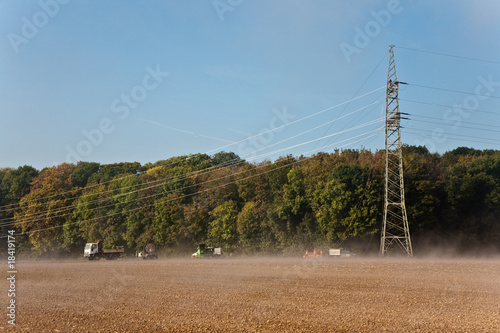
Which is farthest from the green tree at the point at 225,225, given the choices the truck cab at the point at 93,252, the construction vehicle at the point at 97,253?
the truck cab at the point at 93,252

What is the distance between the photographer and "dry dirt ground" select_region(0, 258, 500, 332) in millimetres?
14742

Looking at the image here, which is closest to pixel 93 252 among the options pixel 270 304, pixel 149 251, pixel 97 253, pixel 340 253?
pixel 97 253

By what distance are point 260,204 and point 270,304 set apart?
2458 inches

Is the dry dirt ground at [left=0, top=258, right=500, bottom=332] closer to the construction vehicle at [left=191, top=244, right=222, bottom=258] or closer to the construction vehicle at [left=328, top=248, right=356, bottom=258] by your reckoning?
the construction vehicle at [left=328, top=248, right=356, bottom=258]

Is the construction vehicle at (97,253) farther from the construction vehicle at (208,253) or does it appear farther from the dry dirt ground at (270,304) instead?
the dry dirt ground at (270,304)

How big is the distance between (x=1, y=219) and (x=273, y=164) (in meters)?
58.8

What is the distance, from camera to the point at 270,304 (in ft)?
60.3

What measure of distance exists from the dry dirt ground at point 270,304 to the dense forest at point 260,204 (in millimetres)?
35582

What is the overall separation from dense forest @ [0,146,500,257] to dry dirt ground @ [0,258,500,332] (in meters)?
35.6

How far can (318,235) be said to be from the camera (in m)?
68.9

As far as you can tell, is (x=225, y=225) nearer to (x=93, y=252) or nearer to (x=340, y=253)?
(x=93, y=252)

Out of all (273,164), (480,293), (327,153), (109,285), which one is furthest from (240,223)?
(480,293)

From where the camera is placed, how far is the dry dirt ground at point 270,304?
1474 centimetres

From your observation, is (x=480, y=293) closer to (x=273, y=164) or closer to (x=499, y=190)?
(x=499, y=190)
